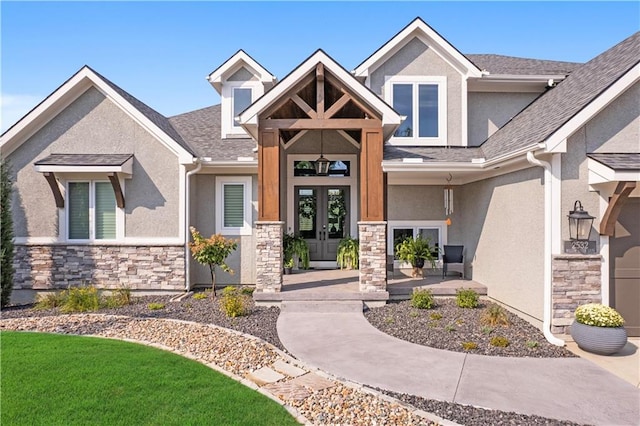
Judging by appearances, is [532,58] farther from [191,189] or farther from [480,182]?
[191,189]

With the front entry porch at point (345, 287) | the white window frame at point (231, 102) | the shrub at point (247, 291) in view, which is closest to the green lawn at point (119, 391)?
the front entry porch at point (345, 287)

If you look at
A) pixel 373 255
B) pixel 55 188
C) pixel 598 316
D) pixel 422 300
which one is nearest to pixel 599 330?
pixel 598 316

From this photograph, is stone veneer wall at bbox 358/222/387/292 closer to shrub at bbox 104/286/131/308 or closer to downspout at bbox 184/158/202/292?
downspout at bbox 184/158/202/292

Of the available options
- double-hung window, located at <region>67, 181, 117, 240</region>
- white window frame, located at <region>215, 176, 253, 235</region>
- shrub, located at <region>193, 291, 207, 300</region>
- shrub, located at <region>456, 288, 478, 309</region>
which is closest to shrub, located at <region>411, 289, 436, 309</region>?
shrub, located at <region>456, 288, 478, 309</region>

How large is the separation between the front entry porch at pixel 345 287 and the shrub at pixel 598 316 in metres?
2.93

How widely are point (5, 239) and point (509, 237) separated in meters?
12.1

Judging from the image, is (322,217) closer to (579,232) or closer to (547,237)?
(547,237)

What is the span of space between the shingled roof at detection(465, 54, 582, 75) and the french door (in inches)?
241

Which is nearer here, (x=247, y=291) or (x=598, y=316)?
(x=598, y=316)

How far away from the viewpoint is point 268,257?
8.35m

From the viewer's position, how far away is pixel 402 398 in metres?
4.35

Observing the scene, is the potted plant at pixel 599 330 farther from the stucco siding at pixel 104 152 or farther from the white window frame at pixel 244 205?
the stucco siding at pixel 104 152

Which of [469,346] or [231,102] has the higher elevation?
[231,102]

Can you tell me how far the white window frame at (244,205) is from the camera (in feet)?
35.1
